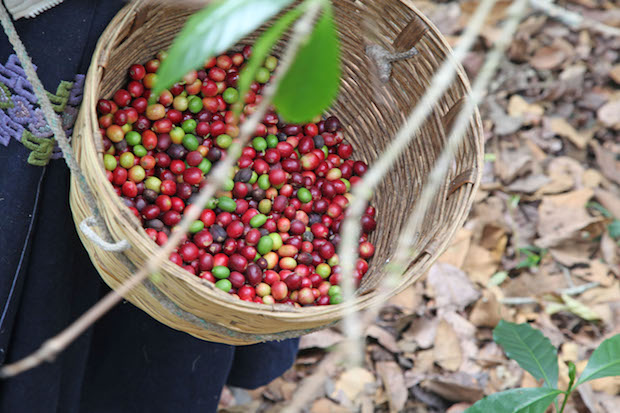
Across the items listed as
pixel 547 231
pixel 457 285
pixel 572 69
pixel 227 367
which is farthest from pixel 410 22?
pixel 572 69

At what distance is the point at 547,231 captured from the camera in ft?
7.47

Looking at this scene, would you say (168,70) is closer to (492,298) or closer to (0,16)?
(0,16)

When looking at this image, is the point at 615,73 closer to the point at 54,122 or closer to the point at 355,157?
the point at 355,157

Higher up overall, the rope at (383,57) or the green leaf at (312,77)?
the green leaf at (312,77)

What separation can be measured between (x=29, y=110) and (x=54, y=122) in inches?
10.1

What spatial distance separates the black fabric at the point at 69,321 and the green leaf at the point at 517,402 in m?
0.61

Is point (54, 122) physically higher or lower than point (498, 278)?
higher

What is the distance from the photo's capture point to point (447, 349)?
2014mm

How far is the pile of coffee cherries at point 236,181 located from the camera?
1261mm

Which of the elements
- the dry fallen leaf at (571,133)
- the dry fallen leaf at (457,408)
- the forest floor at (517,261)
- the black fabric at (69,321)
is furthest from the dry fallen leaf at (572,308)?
the black fabric at (69,321)

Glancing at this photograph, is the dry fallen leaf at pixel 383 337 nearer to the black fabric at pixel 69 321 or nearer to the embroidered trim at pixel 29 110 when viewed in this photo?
A: the black fabric at pixel 69 321

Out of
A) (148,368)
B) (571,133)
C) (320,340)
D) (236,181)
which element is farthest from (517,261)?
(148,368)

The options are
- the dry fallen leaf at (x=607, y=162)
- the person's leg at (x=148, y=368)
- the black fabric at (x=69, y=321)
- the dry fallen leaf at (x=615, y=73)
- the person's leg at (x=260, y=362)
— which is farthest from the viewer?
the dry fallen leaf at (x=615, y=73)

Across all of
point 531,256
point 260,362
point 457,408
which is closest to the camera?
point 260,362
